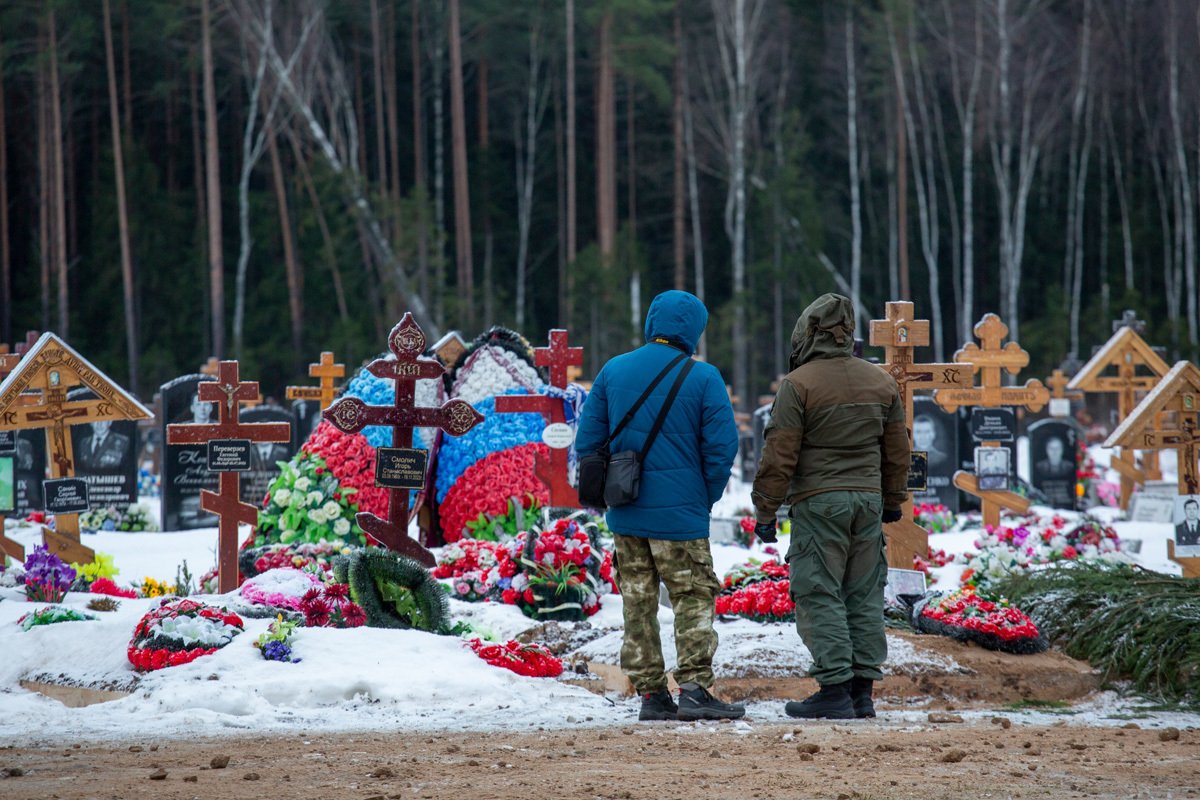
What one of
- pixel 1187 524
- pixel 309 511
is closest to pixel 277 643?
pixel 309 511

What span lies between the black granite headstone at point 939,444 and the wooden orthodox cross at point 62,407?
30.5 ft

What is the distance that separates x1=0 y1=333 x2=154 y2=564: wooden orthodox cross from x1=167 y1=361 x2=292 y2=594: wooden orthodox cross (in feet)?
1.90

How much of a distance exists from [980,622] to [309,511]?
5.47 m

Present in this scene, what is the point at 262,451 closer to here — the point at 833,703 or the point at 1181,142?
the point at 833,703

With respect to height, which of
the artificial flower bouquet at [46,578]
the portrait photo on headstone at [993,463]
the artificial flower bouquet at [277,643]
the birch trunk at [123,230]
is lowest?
the artificial flower bouquet at [277,643]

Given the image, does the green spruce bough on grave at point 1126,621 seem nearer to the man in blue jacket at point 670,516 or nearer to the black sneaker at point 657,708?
the man in blue jacket at point 670,516

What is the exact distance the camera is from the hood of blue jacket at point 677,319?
611 centimetres

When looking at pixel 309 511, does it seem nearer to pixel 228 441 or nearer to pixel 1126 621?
pixel 228 441

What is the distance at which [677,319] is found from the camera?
612 centimetres

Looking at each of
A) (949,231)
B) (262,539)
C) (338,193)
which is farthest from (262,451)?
(949,231)

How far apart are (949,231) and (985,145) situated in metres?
2.49

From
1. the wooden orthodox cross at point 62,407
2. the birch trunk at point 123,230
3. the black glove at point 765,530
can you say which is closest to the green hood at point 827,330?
the black glove at point 765,530

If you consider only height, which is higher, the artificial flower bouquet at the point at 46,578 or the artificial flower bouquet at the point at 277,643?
the artificial flower bouquet at the point at 46,578

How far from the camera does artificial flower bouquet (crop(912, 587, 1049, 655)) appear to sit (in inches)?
290
